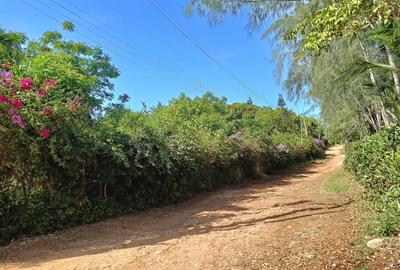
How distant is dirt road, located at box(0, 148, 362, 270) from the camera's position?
5.08 metres

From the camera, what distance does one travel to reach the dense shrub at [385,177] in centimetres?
578

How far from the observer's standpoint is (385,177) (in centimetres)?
716

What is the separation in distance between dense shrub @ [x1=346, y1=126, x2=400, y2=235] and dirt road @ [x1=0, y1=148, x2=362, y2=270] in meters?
0.67

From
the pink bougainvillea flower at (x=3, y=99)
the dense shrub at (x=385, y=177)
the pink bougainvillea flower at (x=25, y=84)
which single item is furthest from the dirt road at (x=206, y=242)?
the pink bougainvillea flower at (x=25, y=84)

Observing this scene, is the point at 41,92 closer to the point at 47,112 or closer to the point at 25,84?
the point at 25,84

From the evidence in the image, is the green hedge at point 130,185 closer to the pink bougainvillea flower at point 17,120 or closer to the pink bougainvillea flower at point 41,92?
the pink bougainvillea flower at point 17,120

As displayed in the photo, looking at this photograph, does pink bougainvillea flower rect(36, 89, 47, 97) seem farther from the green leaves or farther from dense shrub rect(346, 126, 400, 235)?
the green leaves

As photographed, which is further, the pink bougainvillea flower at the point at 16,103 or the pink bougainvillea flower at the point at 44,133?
the pink bougainvillea flower at the point at 44,133

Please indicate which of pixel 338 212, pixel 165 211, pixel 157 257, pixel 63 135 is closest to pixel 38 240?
pixel 63 135

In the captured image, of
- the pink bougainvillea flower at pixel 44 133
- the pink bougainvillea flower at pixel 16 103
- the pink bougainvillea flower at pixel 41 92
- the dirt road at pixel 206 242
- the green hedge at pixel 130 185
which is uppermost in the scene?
the pink bougainvillea flower at pixel 41 92

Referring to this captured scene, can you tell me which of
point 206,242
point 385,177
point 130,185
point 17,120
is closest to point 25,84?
point 17,120

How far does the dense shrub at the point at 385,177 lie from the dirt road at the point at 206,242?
670 millimetres

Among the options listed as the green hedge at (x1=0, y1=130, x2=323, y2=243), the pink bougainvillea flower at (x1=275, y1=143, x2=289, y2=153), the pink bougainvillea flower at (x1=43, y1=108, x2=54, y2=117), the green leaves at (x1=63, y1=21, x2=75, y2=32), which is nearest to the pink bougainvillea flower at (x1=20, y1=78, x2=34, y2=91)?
the pink bougainvillea flower at (x1=43, y1=108, x2=54, y2=117)

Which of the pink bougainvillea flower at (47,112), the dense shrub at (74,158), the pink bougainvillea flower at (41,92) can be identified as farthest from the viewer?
the pink bougainvillea flower at (41,92)
